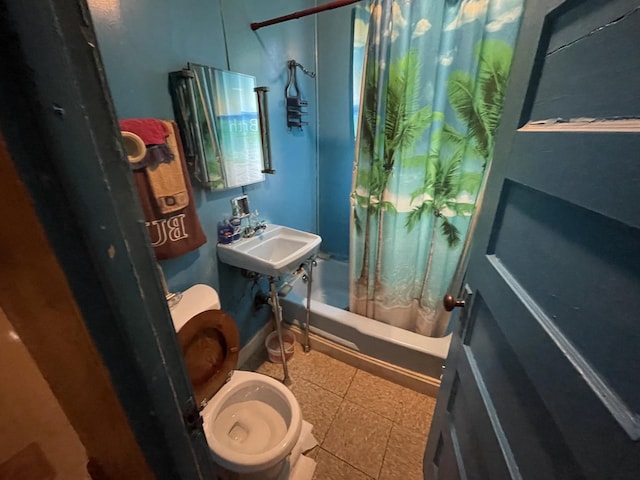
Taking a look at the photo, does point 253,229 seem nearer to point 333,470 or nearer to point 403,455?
point 333,470

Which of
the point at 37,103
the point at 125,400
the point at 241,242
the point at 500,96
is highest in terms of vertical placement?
the point at 500,96

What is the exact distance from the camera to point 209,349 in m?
1.11

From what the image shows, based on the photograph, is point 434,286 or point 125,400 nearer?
point 125,400

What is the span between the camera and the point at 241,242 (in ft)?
4.75

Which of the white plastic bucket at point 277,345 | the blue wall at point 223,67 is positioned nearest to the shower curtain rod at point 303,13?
the blue wall at point 223,67

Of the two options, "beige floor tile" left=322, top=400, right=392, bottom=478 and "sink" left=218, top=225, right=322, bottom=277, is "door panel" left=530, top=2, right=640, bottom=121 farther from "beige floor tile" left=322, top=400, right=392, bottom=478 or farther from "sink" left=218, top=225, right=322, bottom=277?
"beige floor tile" left=322, top=400, right=392, bottom=478

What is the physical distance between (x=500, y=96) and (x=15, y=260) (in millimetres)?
1576

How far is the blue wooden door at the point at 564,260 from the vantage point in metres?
0.32

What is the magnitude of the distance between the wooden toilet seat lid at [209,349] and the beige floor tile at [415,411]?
0.94 metres

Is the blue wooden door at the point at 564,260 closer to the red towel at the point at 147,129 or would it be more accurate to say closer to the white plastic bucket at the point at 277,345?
the red towel at the point at 147,129

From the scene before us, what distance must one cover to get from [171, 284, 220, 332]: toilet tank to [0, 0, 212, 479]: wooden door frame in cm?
55

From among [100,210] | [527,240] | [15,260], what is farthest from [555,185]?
[15,260]

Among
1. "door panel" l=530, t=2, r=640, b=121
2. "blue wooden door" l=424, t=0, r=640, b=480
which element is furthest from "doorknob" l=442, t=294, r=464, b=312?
"door panel" l=530, t=2, r=640, b=121

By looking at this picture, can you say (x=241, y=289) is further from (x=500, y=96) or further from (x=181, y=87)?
(x=500, y=96)
